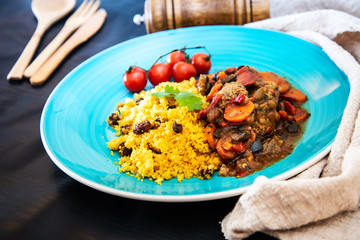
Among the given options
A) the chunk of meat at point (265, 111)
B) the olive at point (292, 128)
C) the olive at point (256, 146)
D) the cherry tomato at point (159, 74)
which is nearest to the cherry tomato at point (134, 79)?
the cherry tomato at point (159, 74)

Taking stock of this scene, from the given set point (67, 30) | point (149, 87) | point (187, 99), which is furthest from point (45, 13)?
point (187, 99)

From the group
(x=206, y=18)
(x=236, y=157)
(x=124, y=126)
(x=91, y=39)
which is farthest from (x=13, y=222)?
(x=206, y=18)

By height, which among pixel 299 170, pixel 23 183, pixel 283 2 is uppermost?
pixel 283 2

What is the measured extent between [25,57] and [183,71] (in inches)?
79.4

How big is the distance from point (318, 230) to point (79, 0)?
4.89 metres

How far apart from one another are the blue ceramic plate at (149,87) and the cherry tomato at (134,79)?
0.13 meters

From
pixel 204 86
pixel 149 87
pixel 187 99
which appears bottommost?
pixel 149 87

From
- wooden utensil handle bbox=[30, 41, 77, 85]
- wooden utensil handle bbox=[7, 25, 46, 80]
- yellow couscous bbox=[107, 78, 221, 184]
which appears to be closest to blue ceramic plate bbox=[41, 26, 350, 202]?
yellow couscous bbox=[107, 78, 221, 184]

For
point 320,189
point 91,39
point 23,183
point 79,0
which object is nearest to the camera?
point 320,189

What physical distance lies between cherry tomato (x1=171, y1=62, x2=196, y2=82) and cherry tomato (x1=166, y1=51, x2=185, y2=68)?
0.16 metres

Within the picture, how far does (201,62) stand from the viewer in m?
3.80

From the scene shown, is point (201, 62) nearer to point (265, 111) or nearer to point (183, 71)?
point (183, 71)

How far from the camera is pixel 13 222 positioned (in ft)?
7.64

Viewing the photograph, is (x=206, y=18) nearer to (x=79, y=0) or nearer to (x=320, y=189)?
(x=79, y=0)
